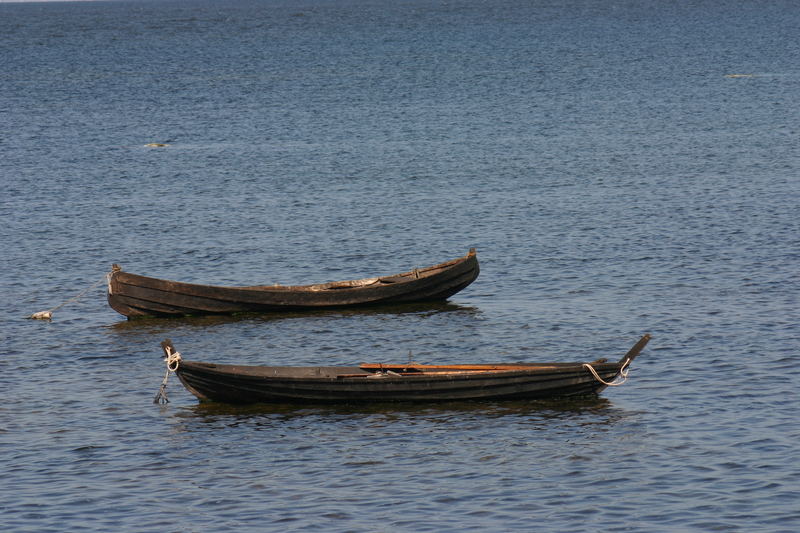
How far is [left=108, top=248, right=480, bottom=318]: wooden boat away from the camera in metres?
35.6

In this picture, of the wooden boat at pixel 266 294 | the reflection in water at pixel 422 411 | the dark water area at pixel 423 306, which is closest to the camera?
the dark water area at pixel 423 306

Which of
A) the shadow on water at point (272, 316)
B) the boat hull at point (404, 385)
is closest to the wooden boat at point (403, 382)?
the boat hull at point (404, 385)

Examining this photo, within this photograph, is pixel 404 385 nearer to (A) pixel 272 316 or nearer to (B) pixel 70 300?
(A) pixel 272 316

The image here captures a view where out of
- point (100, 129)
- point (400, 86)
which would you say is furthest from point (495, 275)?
point (400, 86)

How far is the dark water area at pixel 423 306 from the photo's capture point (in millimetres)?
22125

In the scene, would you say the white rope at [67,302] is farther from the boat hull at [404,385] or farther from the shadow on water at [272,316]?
the boat hull at [404,385]

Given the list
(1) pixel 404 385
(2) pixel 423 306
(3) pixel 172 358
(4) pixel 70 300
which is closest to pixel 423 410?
(1) pixel 404 385

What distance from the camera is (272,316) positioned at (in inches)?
1420

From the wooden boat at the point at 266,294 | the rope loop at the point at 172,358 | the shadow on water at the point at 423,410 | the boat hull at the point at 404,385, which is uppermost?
the wooden boat at the point at 266,294

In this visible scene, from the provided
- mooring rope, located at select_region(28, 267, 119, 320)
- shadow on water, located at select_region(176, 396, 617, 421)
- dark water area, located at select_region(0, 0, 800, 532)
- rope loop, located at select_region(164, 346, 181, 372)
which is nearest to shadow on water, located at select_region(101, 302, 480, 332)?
dark water area, located at select_region(0, 0, 800, 532)

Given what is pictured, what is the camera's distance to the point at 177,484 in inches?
896

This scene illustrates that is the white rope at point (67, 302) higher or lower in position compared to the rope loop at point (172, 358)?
higher

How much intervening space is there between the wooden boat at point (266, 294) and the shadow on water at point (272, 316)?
174 mm

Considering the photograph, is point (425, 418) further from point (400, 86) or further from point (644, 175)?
point (400, 86)
